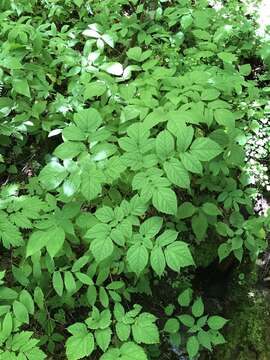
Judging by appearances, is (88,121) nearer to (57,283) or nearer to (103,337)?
(57,283)

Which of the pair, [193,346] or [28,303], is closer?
[28,303]

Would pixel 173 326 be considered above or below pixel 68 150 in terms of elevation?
below

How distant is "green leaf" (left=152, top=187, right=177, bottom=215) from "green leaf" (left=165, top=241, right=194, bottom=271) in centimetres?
19

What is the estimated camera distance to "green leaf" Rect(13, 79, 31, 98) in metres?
2.91

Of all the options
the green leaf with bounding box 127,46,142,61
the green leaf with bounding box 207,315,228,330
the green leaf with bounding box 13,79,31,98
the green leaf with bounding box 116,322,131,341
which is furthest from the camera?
the green leaf with bounding box 127,46,142,61

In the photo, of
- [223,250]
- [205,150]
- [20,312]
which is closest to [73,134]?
[205,150]

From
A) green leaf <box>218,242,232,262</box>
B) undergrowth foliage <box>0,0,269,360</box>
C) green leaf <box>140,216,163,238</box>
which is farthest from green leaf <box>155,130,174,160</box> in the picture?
green leaf <box>218,242,232,262</box>

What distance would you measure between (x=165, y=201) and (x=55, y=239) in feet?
1.99

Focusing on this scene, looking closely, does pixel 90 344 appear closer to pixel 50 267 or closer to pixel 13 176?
pixel 50 267

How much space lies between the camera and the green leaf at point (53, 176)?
7.15ft

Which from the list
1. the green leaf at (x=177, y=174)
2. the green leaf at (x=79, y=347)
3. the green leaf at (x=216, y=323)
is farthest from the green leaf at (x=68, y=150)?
the green leaf at (x=216, y=323)

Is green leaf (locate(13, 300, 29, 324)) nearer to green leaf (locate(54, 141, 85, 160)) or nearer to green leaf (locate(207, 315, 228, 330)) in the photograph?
green leaf (locate(54, 141, 85, 160))

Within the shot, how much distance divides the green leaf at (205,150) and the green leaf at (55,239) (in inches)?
32.7

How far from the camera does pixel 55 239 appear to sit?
2098mm
